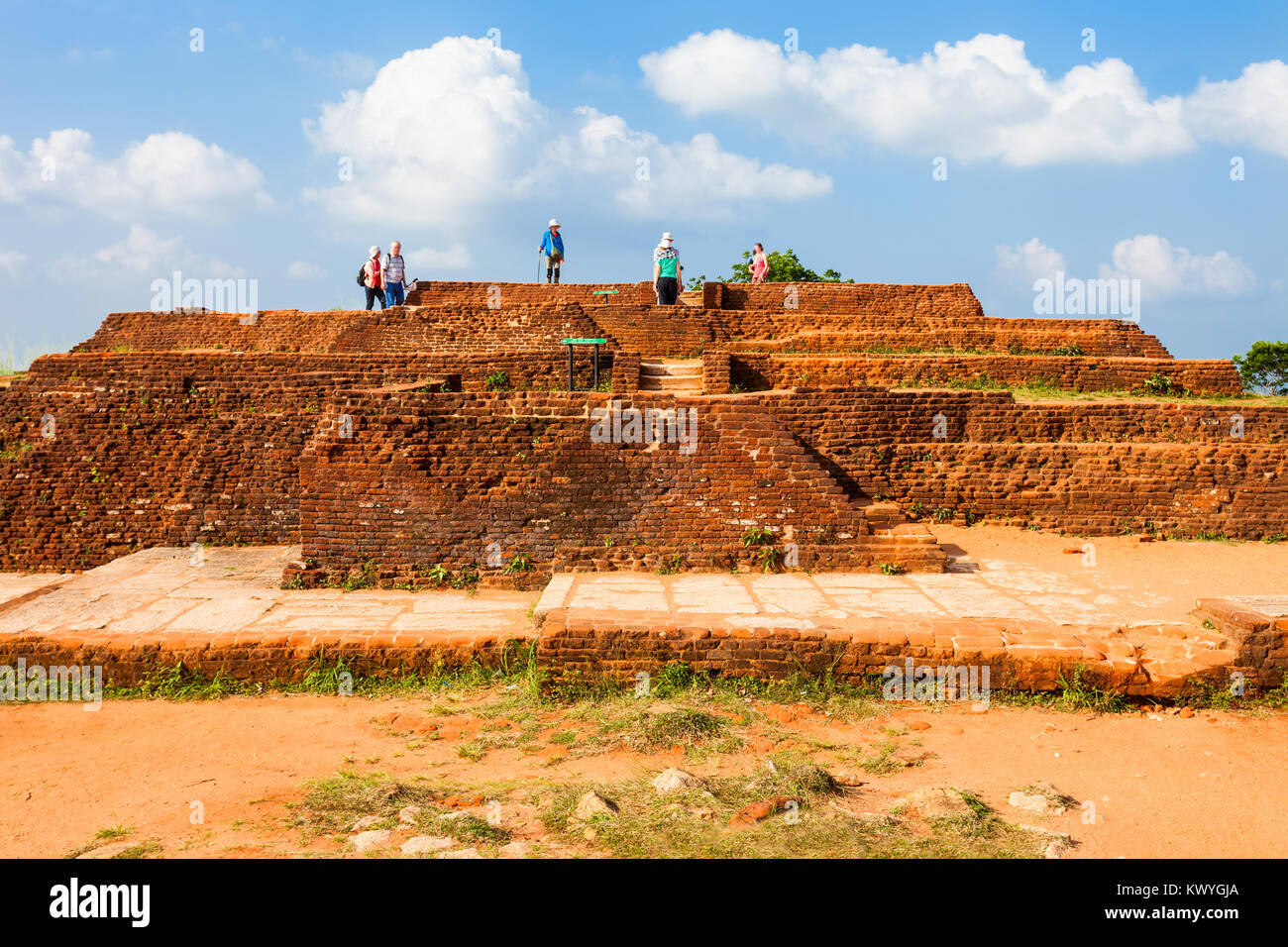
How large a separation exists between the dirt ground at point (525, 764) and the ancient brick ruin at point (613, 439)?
863 mm

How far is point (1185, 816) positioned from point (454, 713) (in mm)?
4028

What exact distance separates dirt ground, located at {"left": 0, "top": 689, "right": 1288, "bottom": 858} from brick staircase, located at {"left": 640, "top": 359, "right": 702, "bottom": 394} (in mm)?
7518

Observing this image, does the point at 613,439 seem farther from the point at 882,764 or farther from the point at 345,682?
the point at 882,764

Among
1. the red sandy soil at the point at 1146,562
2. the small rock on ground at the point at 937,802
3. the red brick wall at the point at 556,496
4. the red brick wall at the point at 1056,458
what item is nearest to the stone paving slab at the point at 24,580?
the red brick wall at the point at 556,496

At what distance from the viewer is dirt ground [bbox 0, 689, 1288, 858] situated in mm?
4004

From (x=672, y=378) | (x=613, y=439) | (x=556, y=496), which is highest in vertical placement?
(x=672, y=378)

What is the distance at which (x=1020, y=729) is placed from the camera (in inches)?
208

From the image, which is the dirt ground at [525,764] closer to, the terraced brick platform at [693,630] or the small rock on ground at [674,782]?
the small rock on ground at [674,782]

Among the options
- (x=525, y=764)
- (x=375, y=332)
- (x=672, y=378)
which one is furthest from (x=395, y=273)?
(x=525, y=764)

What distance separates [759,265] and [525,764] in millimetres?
15702

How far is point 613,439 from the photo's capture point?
8117 millimetres

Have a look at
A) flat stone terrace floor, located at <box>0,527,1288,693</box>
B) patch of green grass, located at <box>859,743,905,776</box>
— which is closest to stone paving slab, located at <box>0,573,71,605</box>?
flat stone terrace floor, located at <box>0,527,1288,693</box>

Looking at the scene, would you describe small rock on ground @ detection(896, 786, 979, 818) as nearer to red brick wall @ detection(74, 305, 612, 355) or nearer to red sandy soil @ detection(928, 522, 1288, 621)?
red sandy soil @ detection(928, 522, 1288, 621)

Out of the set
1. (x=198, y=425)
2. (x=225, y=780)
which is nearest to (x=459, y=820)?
(x=225, y=780)
